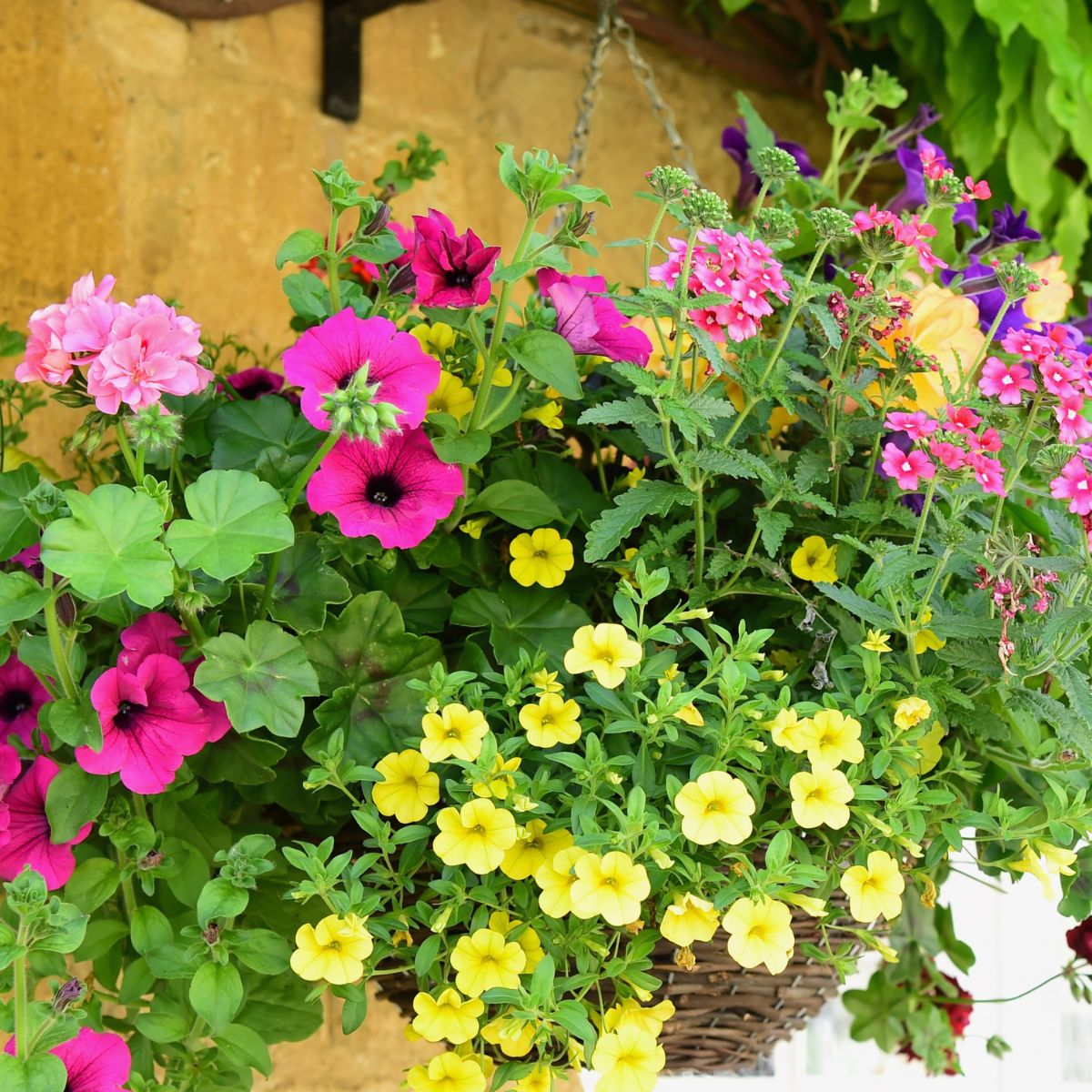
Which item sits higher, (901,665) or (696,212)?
(696,212)

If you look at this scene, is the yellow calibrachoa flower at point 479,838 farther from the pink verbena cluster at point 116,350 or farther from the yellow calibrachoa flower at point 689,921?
the pink verbena cluster at point 116,350

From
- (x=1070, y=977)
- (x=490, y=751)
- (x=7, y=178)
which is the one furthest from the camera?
(x=7, y=178)

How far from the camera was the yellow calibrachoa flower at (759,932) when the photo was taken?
623mm

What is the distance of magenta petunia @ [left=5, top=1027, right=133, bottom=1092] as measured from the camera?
2.18 feet

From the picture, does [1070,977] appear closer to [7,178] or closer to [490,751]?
[490,751]

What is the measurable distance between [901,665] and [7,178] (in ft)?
3.25

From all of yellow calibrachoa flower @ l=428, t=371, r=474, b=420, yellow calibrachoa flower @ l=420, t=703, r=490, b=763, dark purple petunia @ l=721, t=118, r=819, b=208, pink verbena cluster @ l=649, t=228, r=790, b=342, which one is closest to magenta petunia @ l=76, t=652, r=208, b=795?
yellow calibrachoa flower @ l=420, t=703, r=490, b=763

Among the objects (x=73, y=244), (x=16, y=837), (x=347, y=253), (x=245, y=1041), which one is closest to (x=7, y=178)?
(x=73, y=244)

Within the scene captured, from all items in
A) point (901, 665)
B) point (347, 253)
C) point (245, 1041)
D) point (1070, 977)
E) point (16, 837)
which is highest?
point (347, 253)

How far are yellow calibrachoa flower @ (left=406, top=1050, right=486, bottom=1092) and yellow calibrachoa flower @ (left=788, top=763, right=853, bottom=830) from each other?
22 cm

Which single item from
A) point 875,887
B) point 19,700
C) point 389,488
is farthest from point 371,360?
point 875,887

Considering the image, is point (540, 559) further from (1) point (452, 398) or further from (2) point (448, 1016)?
(2) point (448, 1016)

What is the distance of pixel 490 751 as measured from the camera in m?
0.63

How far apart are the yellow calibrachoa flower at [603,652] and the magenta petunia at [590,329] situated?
201 millimetres
